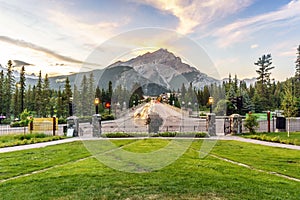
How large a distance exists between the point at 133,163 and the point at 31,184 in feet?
9.79

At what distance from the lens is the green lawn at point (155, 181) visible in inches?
204

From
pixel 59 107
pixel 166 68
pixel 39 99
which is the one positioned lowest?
pixel 59 107

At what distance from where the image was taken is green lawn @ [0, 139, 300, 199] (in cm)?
518

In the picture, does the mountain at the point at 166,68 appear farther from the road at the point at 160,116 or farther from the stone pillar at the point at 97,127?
the stone pillar at the point at 97,127

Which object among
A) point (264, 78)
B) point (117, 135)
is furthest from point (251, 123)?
point (264, 78)

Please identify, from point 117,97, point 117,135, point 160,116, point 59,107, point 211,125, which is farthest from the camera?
point 59,107

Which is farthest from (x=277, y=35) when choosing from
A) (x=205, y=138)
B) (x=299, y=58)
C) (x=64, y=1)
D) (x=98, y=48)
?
(x=299, y=58)

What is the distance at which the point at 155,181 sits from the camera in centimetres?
604

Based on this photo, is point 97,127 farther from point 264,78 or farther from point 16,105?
point 264,78

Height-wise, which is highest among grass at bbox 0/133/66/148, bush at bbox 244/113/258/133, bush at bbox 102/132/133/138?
bush at bbox 244/113/258/133

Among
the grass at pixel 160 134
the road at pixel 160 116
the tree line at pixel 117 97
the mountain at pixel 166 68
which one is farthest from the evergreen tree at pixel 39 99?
the mountain at pixel 166 68

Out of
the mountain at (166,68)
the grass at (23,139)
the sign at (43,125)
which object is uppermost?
the mountain at (166,68)

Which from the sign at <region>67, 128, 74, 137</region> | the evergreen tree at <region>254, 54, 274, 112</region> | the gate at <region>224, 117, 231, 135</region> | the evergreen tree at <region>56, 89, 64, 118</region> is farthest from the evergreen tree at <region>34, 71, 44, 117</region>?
the evergreen tree at <region>254, 54, 274, 112</region>

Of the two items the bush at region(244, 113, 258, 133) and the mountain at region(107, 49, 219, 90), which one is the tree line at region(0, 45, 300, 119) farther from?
the bush at region(244, 113, 258, 133)
